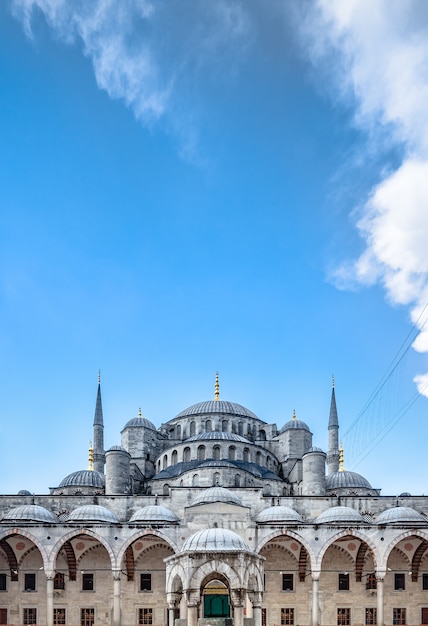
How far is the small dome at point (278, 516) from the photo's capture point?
104 ft

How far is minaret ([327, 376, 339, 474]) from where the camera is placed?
45.4m

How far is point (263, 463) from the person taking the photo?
135ft

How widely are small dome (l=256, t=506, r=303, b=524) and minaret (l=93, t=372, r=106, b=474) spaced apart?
16.5 m

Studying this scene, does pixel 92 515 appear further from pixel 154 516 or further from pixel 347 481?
pixel 347 481

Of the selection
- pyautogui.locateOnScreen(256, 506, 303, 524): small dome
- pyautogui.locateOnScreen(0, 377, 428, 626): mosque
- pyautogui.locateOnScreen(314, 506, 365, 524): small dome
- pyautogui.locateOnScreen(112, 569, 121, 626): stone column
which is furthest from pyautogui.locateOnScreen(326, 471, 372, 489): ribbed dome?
pyautogui.locateOnScreen(112, 569, 121, 626): stone column

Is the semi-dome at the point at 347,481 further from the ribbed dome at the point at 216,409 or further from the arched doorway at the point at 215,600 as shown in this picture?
the arched doorway at the point at 215,600

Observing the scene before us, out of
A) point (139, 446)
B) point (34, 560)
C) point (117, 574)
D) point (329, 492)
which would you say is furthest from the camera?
point (139, 446)

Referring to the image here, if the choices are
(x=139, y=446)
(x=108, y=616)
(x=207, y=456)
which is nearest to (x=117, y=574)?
(x=108, y=616)

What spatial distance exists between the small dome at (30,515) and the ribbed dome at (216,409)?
1379cm

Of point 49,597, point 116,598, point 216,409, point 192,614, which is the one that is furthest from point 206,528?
point 216,409

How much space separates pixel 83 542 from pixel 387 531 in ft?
43.1

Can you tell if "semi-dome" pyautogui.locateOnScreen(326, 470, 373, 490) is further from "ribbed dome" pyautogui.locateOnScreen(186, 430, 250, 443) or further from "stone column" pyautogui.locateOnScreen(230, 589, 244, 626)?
"stone column" pyautogui.locateOnScreen(230, 589, 244, 626)

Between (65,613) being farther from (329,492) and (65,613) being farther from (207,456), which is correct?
(329,492)

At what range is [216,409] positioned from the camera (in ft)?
146
